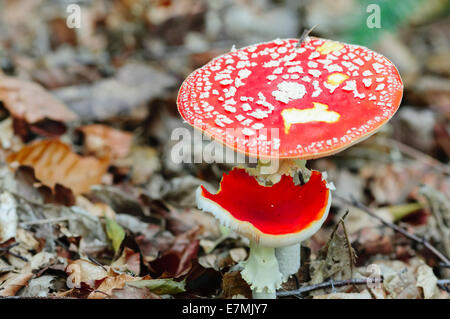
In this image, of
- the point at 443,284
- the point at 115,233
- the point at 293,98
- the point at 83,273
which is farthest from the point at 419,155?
the point at 83,273

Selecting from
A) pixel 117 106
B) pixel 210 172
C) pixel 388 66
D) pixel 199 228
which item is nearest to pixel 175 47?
pixel 117 106

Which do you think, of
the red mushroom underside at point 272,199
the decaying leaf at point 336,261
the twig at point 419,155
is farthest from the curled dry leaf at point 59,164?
the twig at point 419,155

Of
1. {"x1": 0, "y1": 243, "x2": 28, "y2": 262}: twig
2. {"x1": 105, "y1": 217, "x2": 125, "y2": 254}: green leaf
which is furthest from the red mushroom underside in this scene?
{"x1": 0, "y1": 243, "x2": 28, "y2": 262}: twig

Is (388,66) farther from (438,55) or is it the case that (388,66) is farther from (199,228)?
(438,55)

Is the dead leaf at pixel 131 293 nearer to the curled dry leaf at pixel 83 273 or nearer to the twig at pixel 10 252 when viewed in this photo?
the curled dry leaf at pixel 83 273

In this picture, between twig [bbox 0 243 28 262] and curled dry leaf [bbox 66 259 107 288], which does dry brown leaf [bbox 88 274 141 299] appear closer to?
curled dry leaf [bbox 66 259 107 288]
